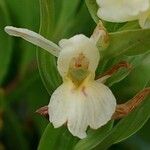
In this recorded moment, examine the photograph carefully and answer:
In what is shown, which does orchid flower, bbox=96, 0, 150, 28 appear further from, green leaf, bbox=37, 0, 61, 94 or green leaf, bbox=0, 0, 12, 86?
green leaf, bbox=0, 0, 12, 86

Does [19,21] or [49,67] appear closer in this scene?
[49,67]

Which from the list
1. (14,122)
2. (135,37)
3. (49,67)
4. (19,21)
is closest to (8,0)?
(19,21)

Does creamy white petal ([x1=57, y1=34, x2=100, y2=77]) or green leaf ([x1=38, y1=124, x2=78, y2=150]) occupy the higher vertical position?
creamy white petal ([x1=57, y1=34, x2=100, y2=77])

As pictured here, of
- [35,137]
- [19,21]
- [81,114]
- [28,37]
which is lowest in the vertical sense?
[35,137]

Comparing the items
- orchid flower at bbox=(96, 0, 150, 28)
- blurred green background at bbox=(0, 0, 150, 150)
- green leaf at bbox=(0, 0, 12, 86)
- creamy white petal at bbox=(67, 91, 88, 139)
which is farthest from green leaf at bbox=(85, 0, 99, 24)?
green leaf at bbox=(0, 0, 12, 86)

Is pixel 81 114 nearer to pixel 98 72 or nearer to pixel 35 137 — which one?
pixel 98 72

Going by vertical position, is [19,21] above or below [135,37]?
below
